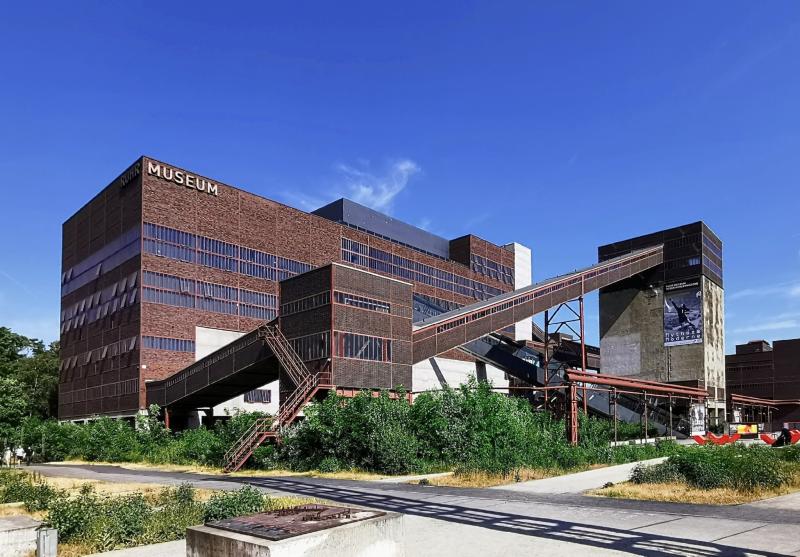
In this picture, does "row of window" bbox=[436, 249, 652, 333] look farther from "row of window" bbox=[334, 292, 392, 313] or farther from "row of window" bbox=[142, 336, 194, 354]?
"row of window" bbox=[142, 336, 194, 354]

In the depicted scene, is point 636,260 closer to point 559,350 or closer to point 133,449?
point 559,350

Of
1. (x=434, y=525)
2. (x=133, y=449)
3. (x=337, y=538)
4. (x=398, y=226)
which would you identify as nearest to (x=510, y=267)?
(x=398, y=226)

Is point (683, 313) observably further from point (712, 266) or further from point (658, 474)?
point (658, 474)

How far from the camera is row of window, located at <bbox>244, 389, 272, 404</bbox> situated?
56.8 m

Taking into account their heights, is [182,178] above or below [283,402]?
above

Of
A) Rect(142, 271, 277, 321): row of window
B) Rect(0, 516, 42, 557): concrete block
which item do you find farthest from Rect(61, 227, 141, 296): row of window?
Rect(0, 516, 42, 557): concrete block

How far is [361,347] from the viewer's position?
37.4 meters

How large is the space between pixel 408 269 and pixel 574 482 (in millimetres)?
54664

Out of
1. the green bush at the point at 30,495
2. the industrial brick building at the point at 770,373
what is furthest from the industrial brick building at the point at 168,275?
the industrial brick building at the point at 770,373

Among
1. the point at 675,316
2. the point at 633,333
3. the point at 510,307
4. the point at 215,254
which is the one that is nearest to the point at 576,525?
the point at 510,307

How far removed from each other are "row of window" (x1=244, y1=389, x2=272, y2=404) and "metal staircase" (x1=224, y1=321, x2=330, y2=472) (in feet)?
59.3

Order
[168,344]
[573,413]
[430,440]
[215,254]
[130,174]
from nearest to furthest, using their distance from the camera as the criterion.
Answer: [430,440], [573,413], [168,344], [130,174], [215,254]

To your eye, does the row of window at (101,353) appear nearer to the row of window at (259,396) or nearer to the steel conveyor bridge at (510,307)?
the row of window at (259,396)

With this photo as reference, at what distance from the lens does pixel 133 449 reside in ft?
150
